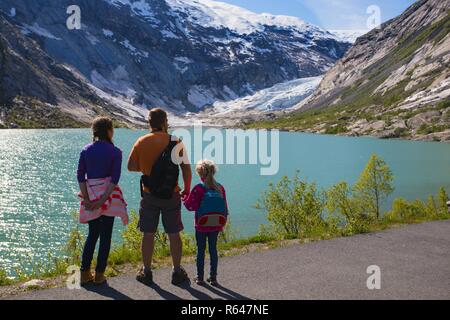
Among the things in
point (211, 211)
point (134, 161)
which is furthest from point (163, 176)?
point (211, 211)

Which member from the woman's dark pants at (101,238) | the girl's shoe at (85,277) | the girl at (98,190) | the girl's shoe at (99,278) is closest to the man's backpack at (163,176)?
the girl at (98,190)

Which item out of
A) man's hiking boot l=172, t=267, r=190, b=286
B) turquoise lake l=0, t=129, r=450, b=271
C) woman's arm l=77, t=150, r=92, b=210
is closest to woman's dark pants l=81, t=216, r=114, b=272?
woman's arm l=77, t=150, r=92, b=210

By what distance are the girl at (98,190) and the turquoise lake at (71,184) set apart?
13.0 metres

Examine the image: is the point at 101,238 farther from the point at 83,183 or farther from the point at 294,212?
the point at 294,212

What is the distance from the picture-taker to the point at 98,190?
33.8 feet

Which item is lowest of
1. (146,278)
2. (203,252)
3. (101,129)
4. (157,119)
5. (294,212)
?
(146,278)

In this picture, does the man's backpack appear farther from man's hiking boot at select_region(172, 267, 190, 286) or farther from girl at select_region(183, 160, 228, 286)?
man's hiking boot at select_region(172, 267, 190, 286)

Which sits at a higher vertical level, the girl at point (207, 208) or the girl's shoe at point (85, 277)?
the girl at point (207, 208)

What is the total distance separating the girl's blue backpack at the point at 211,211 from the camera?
10.6 metres

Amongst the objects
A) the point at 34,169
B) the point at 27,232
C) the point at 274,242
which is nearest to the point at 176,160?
the point at 274,242

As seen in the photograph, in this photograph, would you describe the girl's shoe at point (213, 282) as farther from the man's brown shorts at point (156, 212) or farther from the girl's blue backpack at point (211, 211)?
the man's brown shorts at point (156, 212)

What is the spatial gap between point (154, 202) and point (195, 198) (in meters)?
1.00

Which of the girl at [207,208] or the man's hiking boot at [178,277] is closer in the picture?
the man's hiking boot at [178,277]

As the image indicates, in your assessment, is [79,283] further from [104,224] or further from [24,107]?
[24,107]
